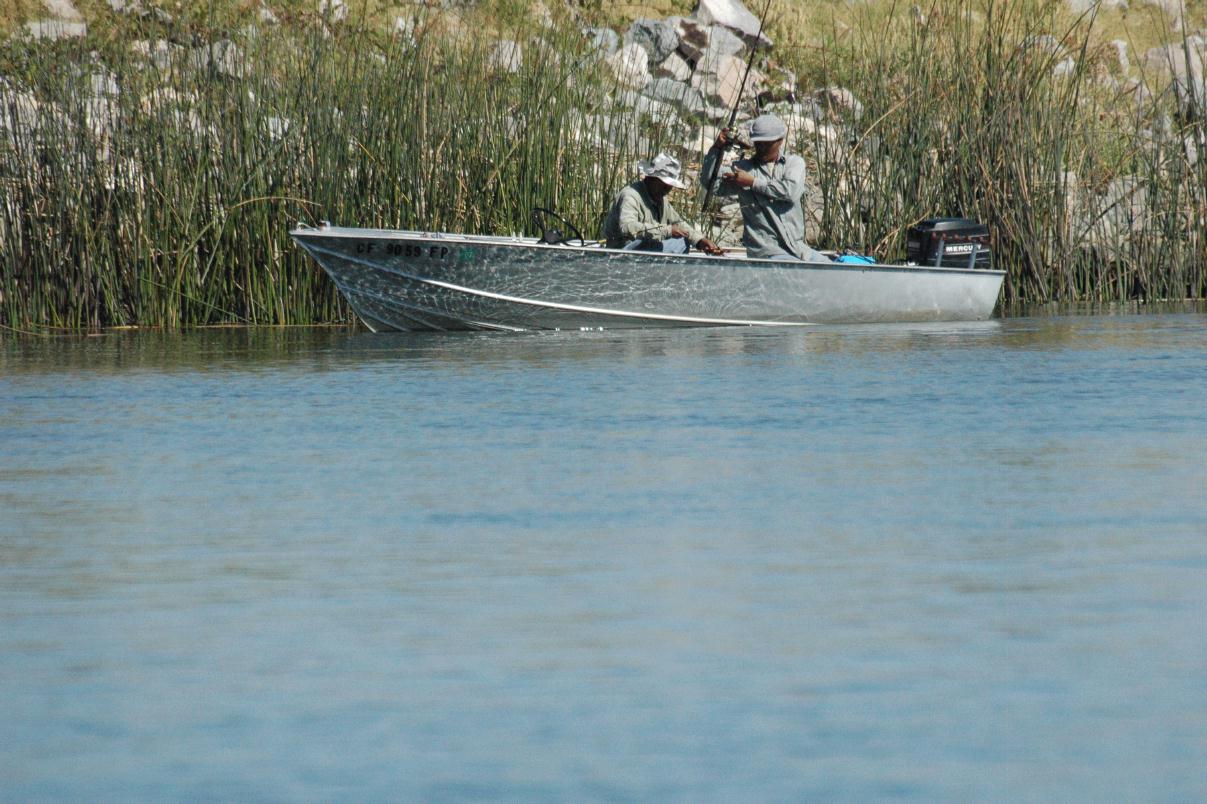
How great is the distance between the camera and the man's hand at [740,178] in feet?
38.3

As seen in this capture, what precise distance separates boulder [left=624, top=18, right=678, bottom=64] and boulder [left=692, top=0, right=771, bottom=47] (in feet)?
3.44

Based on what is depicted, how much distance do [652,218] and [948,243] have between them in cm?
205

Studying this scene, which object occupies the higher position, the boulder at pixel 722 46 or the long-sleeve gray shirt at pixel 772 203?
the boulder at pixel 722 46

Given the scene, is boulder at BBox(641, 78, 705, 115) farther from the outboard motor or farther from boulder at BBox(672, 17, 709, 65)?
the outboard motor

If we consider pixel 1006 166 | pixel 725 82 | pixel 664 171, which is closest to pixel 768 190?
pixel 664 171

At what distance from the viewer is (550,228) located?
13.6m

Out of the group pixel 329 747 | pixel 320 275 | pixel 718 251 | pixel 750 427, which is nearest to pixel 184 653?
pixel 329 747

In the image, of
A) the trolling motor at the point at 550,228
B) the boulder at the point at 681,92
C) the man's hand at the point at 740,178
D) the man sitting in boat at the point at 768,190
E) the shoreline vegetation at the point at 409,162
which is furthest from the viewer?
the boulder at the point at 681,92

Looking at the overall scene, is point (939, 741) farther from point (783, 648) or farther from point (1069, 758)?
point (783, 648)

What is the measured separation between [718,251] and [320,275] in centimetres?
297

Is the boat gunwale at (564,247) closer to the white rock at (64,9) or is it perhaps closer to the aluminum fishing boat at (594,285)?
the aluminum fishing boat at (594,285)

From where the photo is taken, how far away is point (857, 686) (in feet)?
10.9

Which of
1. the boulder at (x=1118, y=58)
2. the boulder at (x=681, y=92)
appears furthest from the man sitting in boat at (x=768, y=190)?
the boulder at (x=1118, y=58)

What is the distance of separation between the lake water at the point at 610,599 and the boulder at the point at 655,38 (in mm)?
15770
